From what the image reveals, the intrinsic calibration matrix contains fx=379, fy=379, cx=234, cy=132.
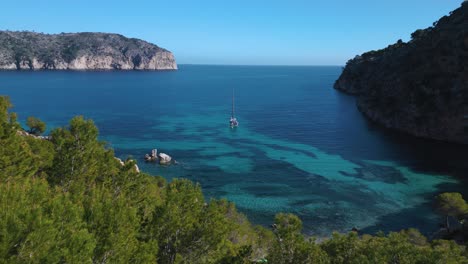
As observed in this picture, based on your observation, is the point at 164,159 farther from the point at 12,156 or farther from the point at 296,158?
the point at 12,156

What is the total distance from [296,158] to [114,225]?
56.9 metres

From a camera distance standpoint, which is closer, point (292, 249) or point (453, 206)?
point (292, 249)

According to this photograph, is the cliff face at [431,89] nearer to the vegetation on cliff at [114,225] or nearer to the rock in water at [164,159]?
the vegetation on cliff at [114,225]

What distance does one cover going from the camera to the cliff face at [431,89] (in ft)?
275

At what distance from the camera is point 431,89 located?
89562 mm

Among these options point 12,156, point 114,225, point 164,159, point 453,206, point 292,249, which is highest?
point 12,156

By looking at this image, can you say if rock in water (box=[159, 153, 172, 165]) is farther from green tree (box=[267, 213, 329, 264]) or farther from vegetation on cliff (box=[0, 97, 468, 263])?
green tree (box=[267, 213, 329, 264])

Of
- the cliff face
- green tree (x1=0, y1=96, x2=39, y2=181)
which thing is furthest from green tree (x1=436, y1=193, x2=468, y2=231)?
the cliff face

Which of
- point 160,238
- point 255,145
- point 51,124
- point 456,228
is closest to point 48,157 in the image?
point 160,238

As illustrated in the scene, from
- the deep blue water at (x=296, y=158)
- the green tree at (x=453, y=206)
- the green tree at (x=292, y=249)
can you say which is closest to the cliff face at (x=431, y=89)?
the deep blue water at (x=296, y=158)

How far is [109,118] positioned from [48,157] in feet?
257

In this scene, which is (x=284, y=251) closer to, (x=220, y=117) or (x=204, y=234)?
(x=204, y=234)

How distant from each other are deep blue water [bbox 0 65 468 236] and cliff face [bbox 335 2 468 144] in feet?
14.6

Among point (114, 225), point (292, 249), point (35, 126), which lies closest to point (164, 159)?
point (35, 126)
